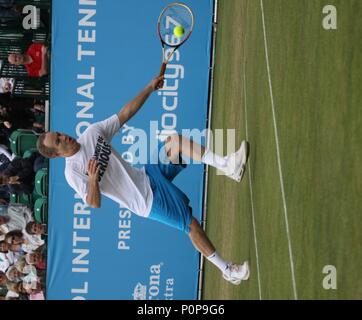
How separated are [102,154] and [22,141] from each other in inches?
136

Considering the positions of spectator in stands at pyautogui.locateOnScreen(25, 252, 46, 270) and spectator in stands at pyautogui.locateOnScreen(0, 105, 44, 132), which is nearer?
spectator in stands at pyautogui.locateOnScreen(0, 105, 44, 132)

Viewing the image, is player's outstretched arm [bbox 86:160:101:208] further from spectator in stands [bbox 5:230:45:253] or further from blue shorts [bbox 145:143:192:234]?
spectator in stands [bbox 5:230:45:253]

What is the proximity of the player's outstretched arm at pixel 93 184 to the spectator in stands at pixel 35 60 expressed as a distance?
164 inches

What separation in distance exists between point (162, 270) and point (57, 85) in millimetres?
3372

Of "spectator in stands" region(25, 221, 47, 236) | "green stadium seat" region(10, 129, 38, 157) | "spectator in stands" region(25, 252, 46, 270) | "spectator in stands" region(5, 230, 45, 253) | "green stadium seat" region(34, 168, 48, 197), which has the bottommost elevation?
"spectator in stands" region(25, 252, 46, 270)

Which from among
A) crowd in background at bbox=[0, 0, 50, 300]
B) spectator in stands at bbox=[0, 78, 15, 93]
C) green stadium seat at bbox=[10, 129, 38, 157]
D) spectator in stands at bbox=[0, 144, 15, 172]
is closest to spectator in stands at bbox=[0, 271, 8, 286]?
crowd in background at bbox=[0, 0, 50, 300]

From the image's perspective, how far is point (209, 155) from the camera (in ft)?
21.1

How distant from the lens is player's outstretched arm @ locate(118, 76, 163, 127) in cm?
622

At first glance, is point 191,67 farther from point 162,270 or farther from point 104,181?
point 104,181

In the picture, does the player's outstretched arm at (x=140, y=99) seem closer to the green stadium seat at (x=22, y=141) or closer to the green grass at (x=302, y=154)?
the green grass at (x=302, y=154)

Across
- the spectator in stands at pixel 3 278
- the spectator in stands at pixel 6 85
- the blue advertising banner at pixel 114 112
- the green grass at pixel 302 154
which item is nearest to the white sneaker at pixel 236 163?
the green grass at pixel 302 154

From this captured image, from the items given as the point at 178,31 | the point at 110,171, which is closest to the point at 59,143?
the point at 110,171

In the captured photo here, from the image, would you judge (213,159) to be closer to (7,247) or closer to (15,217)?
(15,217)

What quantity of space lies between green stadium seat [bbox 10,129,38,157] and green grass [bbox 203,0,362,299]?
10.4 feet
